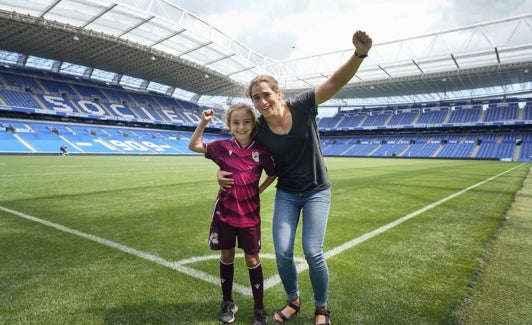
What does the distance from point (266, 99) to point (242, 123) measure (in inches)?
11.7

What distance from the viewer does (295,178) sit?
2783 mm

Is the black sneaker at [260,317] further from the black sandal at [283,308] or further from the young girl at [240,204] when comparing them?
the black sandal at [283,308]

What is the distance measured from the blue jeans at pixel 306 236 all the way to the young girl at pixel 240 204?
192 mm

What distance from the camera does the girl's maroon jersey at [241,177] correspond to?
2.74 m

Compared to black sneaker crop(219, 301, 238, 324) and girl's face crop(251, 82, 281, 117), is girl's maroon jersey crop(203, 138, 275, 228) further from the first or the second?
black sneaker crop(219, 301, 238, 324)

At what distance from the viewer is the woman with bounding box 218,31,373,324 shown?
269 cm

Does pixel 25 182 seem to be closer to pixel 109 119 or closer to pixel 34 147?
pixel 34 147

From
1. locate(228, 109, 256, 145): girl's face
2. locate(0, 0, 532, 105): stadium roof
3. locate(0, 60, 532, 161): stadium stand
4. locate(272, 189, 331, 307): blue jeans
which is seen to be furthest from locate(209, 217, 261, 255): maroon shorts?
locate(0, 60, 532, 161): stadium stand

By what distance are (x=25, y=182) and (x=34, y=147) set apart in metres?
30.9

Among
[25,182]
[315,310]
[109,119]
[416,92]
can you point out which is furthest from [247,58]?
[315,310]

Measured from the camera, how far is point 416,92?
58.6m

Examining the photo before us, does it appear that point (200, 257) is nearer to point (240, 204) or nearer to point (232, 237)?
point (232, 237)

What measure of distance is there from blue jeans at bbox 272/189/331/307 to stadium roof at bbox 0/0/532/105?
3089cm

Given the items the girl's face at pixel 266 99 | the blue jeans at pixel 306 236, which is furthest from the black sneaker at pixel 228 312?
the girl's face at pixel 266 99
